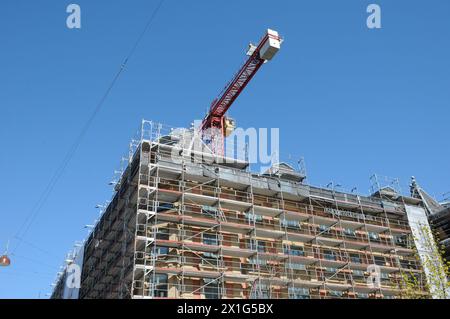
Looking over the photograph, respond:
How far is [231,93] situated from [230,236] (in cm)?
2135

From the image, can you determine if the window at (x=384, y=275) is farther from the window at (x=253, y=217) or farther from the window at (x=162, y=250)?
the window at (x=162, y=250)

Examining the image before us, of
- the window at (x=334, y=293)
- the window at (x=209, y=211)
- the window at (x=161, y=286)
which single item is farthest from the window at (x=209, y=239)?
the window at (x=334, y=293)

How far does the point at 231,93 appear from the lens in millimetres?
49125

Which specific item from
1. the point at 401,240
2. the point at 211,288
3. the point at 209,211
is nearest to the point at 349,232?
the point at 401,240

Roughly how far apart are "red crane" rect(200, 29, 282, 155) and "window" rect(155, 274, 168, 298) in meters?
21.2

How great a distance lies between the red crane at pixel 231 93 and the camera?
4391cm

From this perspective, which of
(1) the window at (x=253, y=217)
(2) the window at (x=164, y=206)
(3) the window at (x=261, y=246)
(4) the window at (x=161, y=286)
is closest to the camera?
(4) the window at (x=161, y=286)

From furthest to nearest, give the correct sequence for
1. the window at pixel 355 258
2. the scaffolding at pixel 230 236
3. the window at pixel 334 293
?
the window at pixel 355 258
the window at pixel 334 293
the scaffolding at pixel 230 236

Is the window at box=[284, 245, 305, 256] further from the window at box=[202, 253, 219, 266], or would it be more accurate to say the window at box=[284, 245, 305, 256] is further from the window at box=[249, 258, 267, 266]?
the window at box=[202, 253, 219, 266]

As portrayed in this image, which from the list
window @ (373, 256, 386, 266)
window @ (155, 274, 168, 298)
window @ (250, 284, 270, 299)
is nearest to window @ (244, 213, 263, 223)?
window @ (250, 284, 270, 299)

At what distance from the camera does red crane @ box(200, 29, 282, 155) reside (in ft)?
144

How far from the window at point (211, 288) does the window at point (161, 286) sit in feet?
8.41

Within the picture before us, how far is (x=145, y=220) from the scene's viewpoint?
29.4 metres
